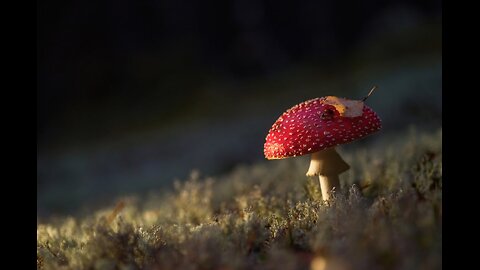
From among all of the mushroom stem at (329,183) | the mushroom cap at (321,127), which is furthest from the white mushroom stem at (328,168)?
the mushroom cap at (321,127)

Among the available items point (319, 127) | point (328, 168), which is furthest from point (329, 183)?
A: point (319, 127)

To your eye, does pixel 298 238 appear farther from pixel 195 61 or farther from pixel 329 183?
pixel 195 61

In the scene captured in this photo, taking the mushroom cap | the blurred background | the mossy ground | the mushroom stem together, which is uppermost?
the blurred background

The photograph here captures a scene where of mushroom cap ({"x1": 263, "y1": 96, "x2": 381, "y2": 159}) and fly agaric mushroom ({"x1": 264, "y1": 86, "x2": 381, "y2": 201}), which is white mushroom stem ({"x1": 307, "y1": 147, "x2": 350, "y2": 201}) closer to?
fly agaric mushroom ({"x1": 264, "y1": 86, "x2": 381, "y2": 201})

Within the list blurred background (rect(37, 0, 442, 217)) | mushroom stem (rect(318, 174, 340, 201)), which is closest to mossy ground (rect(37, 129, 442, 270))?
mushroom stem (rect(318, 174, 340, 201))

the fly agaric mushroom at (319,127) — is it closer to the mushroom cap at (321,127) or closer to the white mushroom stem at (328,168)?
the mushroom cap at (321,127)

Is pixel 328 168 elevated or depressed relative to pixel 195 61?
depressed
